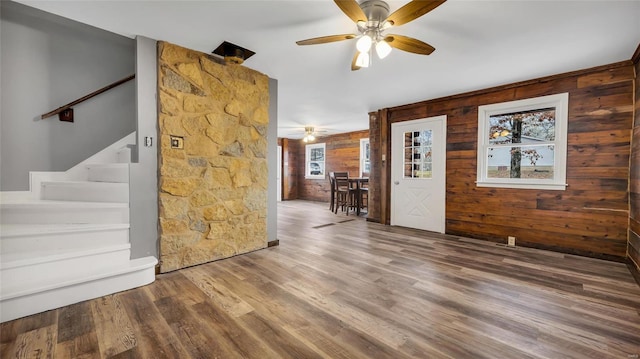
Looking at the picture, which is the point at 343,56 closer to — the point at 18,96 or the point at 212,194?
the point at 212,194

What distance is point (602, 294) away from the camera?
2199 mm

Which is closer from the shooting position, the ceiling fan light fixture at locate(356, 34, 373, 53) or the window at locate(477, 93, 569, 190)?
the ceiling fan light fixture at locate(356, 34, 373, 53)

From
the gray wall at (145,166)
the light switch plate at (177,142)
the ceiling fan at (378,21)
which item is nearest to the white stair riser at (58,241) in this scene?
the gray wall at (145,166)

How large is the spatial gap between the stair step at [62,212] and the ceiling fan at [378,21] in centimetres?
225

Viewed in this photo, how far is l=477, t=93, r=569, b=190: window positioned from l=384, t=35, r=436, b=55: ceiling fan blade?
2.39 m

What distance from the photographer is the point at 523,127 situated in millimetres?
3715

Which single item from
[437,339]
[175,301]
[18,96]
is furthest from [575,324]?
[18,96]

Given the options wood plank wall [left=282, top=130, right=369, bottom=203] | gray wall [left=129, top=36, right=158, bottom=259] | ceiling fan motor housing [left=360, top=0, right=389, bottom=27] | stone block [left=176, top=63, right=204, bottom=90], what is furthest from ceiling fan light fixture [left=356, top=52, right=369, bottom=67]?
wood plank wall [left=282, top=130, right=369, bottom=203]

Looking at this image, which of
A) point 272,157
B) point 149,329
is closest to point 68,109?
point 272,157

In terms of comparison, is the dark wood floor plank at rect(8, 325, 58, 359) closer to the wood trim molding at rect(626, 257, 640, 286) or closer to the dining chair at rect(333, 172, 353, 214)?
the wood trim molding at rect(626, 257, 640, 286)

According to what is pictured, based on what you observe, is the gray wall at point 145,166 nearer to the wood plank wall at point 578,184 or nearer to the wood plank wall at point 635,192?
the wood plank wall at point 578,184

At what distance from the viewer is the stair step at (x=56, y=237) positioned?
1969mm

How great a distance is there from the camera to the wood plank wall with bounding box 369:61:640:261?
119 inches

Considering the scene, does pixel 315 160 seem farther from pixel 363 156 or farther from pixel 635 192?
pixel 635 192
